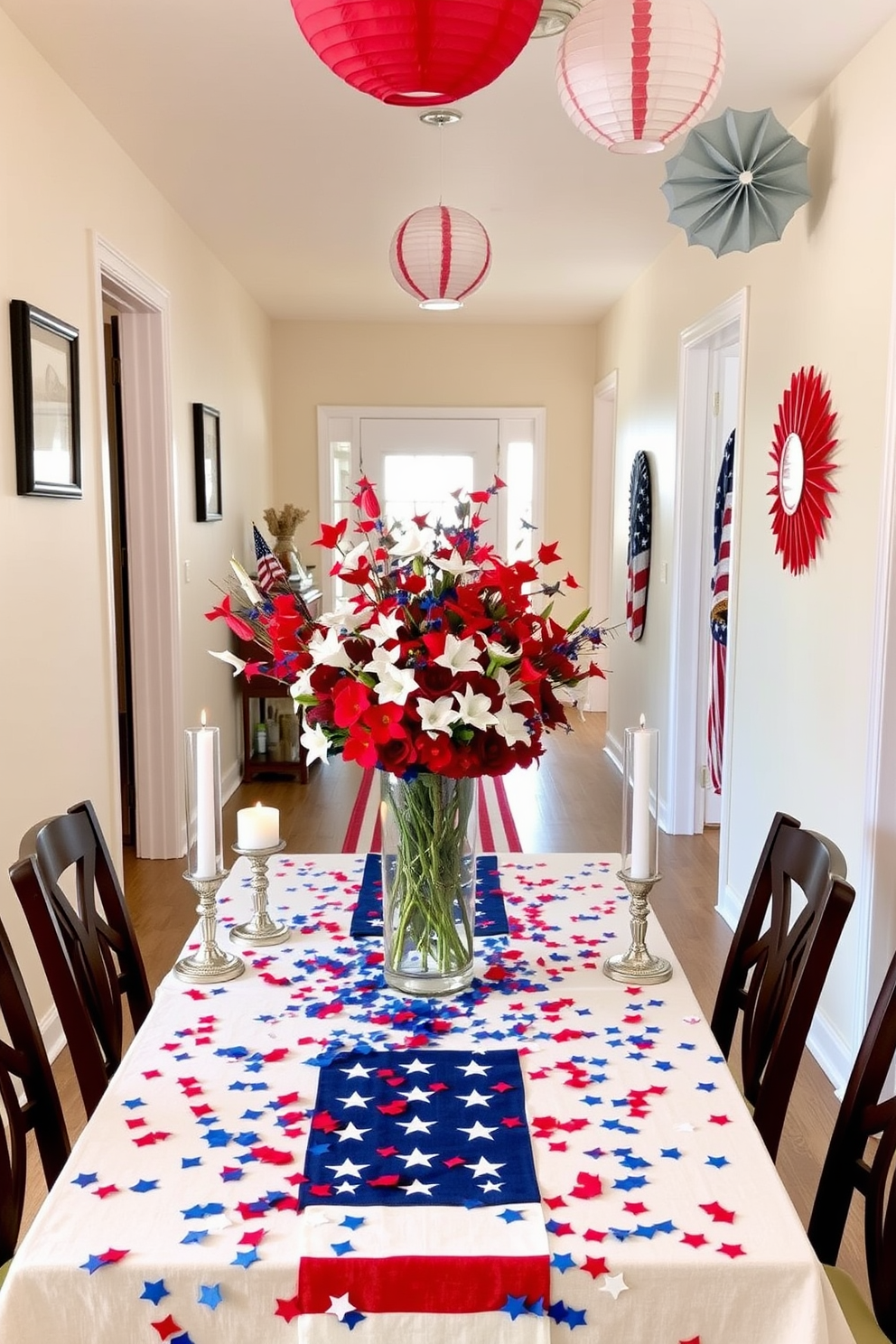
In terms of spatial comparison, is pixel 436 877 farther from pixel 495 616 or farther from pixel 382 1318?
pixel 382 1318

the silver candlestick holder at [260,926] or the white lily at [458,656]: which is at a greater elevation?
the white lily at [458,656]

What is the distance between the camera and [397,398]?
762cm

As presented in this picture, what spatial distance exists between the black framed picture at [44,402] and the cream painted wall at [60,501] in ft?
0.11

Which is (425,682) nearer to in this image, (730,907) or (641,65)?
(641,65)

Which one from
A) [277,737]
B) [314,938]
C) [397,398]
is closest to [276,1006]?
[314,938]

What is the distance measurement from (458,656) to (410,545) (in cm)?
18

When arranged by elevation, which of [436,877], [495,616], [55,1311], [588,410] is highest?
[588,410]

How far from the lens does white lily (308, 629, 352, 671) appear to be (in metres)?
1.45

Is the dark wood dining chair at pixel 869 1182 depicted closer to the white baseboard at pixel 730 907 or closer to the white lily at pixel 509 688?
the white lily at pixel 509 688

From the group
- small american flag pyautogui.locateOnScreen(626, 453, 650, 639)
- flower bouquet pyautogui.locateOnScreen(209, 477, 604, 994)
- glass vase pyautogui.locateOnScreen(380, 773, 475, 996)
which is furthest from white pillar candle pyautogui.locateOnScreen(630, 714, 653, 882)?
small american flag pyautogui.locateOnScreen(626, 453, 650, 639)

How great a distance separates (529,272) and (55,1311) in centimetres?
556

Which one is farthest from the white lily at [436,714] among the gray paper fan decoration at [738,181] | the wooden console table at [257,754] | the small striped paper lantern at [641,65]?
the wooden console table at [257,754]

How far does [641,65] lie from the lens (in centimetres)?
174

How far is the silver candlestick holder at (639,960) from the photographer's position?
1.64m
